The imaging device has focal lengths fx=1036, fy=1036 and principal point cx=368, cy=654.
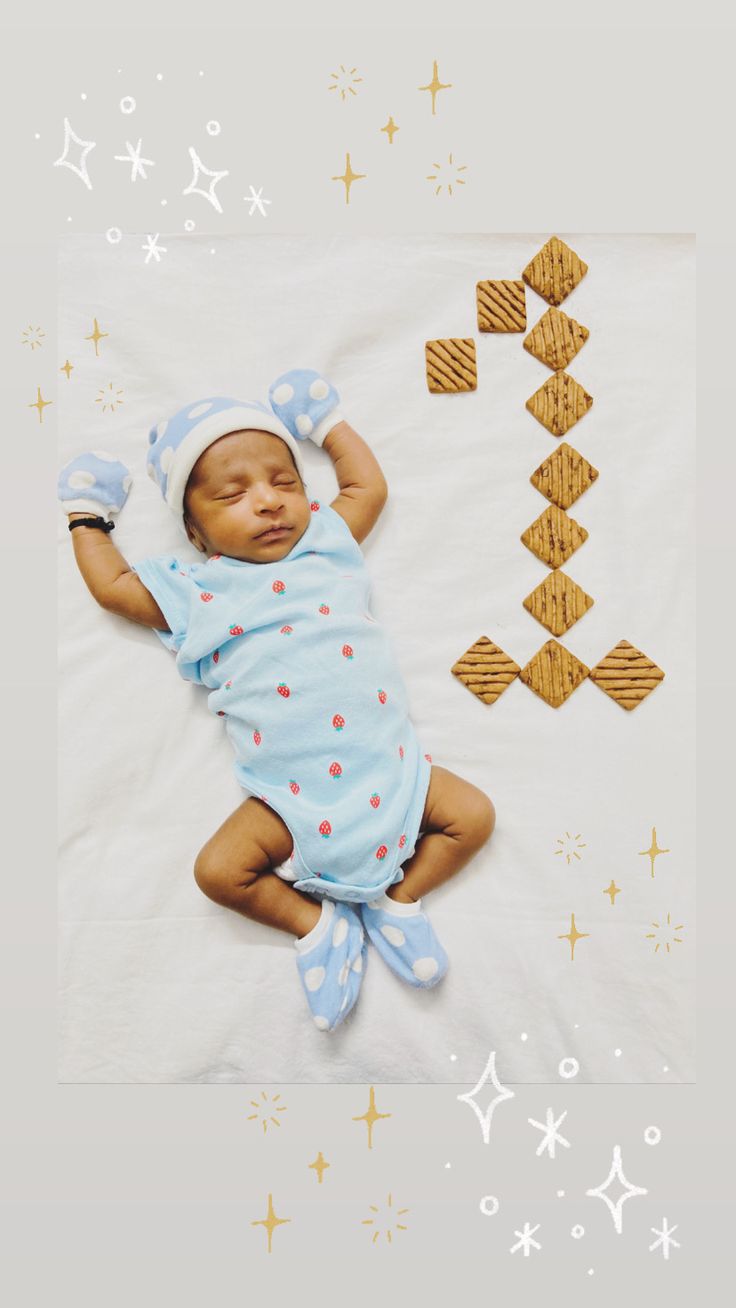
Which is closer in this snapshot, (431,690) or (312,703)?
(312,703)

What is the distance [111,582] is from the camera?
1621 mm

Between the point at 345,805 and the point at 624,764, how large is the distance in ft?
1.52

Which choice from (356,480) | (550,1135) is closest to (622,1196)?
(550,1135)

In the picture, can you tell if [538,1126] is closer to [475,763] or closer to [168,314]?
[475,763]

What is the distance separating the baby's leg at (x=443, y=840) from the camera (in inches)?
62.5

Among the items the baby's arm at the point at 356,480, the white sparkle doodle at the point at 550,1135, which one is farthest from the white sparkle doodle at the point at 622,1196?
the baby's arm at the point at 356,480

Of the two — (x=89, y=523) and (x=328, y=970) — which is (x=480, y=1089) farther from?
(x=89, y=523)

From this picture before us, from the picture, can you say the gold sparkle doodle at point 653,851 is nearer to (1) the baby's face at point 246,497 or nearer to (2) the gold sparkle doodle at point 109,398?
(1) the baby's face at point 246,497

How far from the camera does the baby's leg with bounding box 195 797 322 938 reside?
1.54 m

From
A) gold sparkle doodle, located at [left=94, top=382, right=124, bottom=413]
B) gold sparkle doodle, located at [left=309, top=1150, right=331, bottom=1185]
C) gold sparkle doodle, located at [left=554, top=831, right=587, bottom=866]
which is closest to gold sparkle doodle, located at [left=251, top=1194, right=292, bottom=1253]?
gold sparkle doodle, located at [left=309, top=1150, right=331, bottom=1185]

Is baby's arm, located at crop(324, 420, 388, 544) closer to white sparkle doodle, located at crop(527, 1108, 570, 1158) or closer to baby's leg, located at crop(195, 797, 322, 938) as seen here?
baby's leg, located at crop(195, 797, 322, 938)

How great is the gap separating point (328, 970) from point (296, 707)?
1.30 feet

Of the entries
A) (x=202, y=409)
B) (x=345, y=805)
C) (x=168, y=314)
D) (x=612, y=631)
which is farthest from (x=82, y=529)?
(x=612, y=631)

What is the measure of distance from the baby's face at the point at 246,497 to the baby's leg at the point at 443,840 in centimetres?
46
